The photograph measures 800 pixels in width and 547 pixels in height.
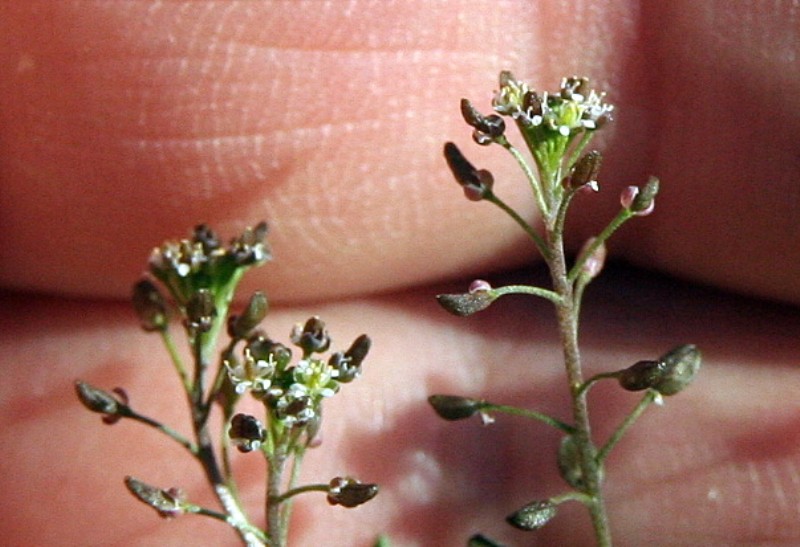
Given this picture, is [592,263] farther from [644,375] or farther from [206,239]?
[206,239]

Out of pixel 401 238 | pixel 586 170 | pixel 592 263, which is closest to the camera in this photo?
pixel 586 170

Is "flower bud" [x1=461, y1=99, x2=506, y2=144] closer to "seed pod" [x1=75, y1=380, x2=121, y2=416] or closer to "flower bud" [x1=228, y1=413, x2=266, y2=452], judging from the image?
"flower bud" [x1=228, y1=413, x2=266, y2=452]

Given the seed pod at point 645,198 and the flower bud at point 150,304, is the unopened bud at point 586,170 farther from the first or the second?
the flower bud at point 150,304

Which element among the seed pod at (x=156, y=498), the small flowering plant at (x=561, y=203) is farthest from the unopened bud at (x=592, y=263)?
the seed pod at (x=156, y=498)

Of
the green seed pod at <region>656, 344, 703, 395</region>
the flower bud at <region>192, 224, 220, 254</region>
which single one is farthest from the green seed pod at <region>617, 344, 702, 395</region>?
the flower bud at <region>192, 224, 220, 254</region>

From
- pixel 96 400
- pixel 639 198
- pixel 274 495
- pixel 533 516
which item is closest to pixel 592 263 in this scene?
pixel 639 198
